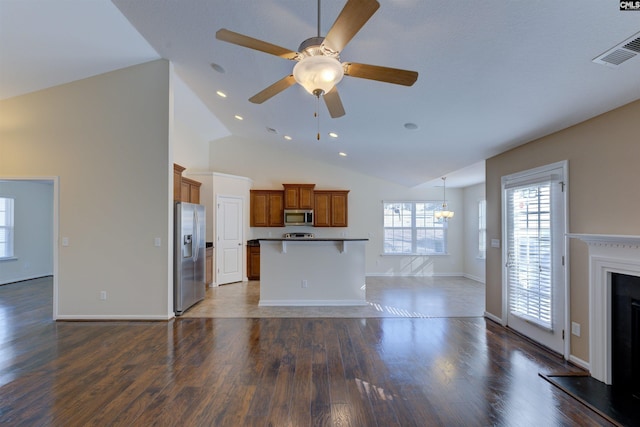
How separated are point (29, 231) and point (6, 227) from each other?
40cm

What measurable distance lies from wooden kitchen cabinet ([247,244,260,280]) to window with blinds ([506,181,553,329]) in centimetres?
534

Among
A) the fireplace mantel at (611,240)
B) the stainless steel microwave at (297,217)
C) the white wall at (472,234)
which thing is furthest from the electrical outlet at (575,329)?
the stainless steel microwave at (297,217)

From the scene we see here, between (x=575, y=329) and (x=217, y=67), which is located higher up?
(x=217, y=67)

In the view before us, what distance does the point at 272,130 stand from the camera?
5.96 metres

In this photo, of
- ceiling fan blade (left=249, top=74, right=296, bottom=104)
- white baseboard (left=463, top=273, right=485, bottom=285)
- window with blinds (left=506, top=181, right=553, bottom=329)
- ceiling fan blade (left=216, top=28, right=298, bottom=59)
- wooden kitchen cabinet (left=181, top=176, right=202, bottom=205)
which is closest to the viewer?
ceiling fan blade (left=216, top=28, right=298, bottom=59)

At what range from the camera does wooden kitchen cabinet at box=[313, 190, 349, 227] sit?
7566 mm

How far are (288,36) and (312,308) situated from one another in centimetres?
382

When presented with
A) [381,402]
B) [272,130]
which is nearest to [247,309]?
[381,402]

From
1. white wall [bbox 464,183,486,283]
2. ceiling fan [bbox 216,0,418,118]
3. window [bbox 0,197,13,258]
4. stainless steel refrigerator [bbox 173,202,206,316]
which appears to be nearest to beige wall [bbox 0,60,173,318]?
stainless steel refrigerator [bbox 173,202,206,316]

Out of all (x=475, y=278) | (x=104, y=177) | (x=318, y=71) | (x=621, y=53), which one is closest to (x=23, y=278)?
(x=104, y=177)

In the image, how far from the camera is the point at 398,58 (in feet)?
8.62

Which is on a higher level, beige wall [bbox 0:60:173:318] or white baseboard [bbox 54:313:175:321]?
beige wall [bbox 0:60:173:318]

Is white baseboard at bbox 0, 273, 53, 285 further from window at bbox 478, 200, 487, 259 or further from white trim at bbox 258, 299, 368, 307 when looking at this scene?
window at bbox 478, 200, 487, 259

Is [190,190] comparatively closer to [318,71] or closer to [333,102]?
[333,102]
